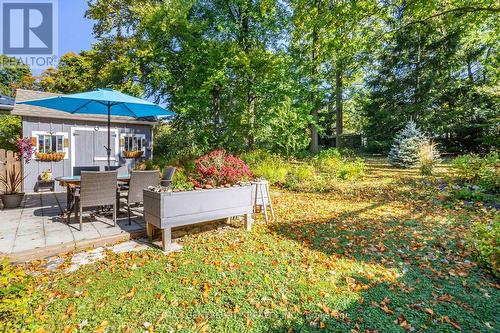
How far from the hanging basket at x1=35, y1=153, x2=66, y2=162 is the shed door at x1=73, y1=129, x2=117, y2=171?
50 centimetres

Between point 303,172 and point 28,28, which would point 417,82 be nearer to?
point 303,172

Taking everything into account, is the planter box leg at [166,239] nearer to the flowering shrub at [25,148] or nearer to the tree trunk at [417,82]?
the flowering shrub at [25,148]

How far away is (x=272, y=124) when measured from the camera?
1233cm

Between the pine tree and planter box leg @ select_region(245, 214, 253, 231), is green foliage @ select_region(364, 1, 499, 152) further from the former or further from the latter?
planter box leg @ select_region(245, 214, 253, 231)

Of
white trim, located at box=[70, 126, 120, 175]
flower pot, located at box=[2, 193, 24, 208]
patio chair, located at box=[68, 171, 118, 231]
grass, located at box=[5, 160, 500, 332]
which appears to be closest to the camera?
grass, located at box=[5, 160, 500, 332]

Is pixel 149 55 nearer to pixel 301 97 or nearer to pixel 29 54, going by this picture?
pixel 29 54

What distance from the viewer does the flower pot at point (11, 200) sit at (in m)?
6.03

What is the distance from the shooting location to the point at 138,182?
4.95 m

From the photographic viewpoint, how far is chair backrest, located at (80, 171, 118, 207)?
14.5 feet

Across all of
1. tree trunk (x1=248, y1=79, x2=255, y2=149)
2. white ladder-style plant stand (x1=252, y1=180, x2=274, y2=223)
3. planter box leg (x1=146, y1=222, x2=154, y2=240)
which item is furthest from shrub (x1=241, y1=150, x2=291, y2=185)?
planter box leg (x1=146, y1=222, x2=154, y2=240)

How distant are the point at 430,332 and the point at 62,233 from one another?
517 cm

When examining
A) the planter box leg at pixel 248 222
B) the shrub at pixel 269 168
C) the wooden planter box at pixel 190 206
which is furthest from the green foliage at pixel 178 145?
the wooden planter box at pixel 190 206

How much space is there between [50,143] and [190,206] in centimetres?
819

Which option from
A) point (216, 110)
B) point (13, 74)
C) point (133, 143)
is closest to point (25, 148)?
point (133, 143)
